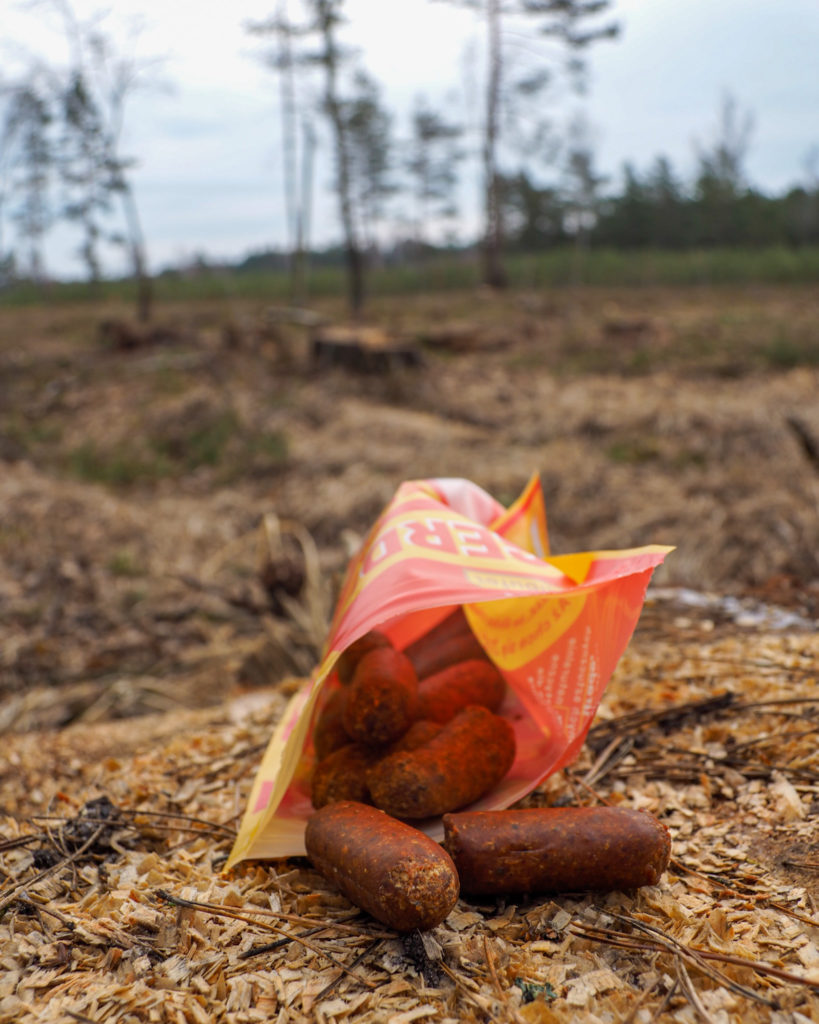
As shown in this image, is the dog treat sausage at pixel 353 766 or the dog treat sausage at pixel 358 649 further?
the dog treat sausage at pixel 358 649

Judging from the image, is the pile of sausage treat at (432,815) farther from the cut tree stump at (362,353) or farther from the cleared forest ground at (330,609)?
the cut tree stump at (362,353)

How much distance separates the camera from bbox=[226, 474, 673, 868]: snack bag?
1.46 metres

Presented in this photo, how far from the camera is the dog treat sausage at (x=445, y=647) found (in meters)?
1.94

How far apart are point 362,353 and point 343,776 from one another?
30.0 ft

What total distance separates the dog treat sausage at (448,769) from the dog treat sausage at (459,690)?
89mm

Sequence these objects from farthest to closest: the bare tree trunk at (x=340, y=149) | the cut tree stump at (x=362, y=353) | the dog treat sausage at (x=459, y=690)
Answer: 1. the bare tree trunk at (x=340, y=149)
2. the cut tree stump at (x=362, y=353)
3. the dog treat sausage at (x=459, y=690)

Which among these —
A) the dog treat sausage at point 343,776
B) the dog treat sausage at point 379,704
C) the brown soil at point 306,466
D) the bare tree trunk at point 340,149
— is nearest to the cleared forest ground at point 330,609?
the brown soil at point 306,466

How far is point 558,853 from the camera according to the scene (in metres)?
1.27

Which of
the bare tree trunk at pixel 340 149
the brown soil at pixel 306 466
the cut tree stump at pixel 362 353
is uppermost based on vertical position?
the bare tree trunk at pixel 340 149

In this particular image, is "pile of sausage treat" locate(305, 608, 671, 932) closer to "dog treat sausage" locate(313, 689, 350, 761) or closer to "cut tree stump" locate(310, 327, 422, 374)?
"dog treat sausage" locate(313, 689, 350, 761)

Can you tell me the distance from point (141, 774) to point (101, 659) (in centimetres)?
229

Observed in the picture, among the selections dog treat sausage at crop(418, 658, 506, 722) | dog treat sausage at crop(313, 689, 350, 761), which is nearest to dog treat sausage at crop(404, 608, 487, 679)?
dog treat sausage at crop(418, 658, 506, 722)

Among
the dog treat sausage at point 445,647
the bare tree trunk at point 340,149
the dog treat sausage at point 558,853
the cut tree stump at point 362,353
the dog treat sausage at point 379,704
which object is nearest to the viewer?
the dog treat sausage at point 558,853

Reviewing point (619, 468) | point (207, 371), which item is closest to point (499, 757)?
point (619, 468)
